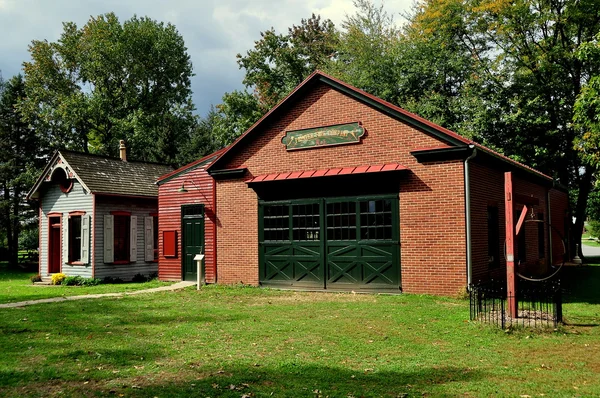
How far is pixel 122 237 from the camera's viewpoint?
70.6 ft

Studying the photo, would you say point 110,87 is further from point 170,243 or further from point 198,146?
point 170,243

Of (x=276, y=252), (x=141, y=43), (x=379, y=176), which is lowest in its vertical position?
(x=276, y=252)

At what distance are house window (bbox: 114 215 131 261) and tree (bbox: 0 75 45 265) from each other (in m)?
15.3

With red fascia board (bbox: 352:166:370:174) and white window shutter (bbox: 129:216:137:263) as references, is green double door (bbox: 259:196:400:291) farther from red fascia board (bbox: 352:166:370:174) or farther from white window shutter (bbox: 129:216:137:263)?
white window shutter (bbox: 129:216:137:263)

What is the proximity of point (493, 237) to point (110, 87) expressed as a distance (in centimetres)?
3478

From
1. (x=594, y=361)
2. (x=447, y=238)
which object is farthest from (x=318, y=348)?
(x=447, y=238)

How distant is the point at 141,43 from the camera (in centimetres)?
4106

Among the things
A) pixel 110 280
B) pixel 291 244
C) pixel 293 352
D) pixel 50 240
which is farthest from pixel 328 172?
pixel 50 240

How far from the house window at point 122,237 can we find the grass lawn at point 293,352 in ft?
30.4

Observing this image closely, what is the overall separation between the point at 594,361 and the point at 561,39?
2484 centimetres

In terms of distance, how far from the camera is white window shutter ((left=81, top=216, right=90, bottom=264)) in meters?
20.3

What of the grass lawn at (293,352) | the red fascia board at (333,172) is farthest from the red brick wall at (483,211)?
the red fascia board at (333,172)

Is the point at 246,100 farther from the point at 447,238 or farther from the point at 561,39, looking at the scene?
the point at 447,238

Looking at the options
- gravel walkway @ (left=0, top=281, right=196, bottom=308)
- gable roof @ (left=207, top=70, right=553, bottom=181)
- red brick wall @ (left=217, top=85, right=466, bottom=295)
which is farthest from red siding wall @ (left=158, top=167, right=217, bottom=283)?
gable roof @ (left=207, top=70, right=553, bottom=181)
